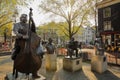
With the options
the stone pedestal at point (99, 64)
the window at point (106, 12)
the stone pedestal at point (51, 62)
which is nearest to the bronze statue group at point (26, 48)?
the stone pedestal at point (51, 62)

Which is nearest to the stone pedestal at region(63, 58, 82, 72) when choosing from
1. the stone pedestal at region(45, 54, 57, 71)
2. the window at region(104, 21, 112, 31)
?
the stone pedestal at region(45, 54, 57, 71)

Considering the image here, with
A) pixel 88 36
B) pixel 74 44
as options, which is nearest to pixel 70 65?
pixel 74 44

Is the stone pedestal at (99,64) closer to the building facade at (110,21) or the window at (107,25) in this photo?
the building facade at (110,21)

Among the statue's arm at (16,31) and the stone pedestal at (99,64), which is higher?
the statue's arm at (16,31)

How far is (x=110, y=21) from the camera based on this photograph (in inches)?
1332

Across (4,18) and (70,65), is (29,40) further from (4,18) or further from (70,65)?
(4,18)

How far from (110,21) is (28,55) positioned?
30.1m

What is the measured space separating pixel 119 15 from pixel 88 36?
81391 millimetres

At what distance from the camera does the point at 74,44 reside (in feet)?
44.7

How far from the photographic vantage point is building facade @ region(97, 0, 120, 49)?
3217cm

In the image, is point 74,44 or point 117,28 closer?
point 74,44

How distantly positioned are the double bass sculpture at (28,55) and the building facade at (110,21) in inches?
1044

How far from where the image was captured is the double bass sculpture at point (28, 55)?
18.5 ft

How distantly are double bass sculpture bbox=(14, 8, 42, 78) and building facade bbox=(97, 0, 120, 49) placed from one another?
2652 cm
